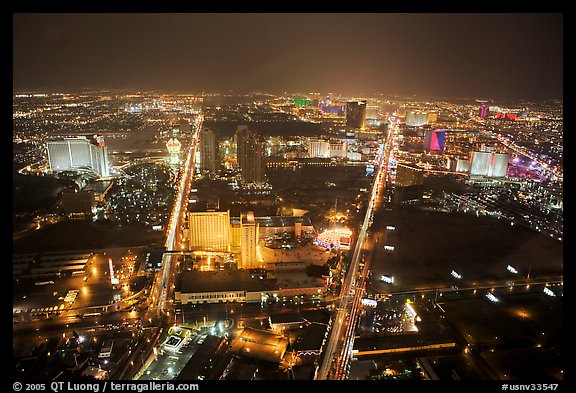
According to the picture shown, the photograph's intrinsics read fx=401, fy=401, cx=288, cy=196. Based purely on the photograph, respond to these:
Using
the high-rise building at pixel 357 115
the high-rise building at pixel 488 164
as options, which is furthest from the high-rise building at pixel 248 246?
the high-rise building at pixel 357 115

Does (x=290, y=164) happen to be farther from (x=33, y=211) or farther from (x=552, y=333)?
(x=552, y=333)

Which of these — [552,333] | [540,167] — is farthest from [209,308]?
[540,167]

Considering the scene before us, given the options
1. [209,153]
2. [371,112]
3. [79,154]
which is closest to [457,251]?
[209,153]

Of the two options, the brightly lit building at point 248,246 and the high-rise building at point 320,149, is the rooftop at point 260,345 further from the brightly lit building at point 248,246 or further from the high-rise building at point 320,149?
the high-rise building at point 320,149

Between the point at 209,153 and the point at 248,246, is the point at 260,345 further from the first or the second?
the point at 209,153

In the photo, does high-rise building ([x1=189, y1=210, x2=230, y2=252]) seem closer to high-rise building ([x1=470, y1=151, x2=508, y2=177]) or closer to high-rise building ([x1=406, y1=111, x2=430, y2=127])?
high-rise building ([x1=470, y1=151, x2=508, y2=177])
